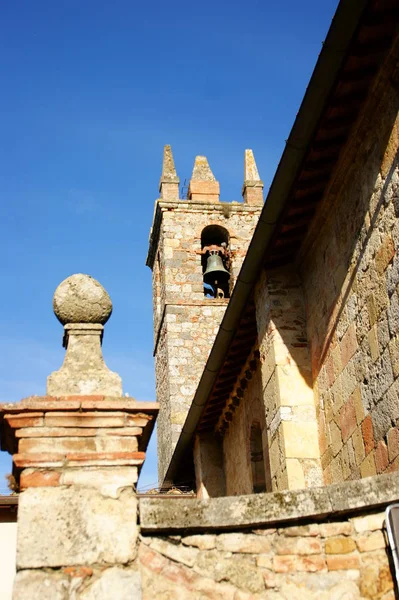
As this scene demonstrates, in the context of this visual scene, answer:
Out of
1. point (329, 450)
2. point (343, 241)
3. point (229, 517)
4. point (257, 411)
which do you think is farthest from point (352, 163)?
point (257, 411)

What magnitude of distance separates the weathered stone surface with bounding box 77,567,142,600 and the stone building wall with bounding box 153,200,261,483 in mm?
12927

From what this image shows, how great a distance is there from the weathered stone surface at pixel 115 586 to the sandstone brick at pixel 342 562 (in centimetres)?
92

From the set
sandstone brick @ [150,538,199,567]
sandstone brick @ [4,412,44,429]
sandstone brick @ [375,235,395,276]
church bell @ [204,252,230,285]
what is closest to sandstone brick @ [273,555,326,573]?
sandstone brick @ [150,538,199,567]

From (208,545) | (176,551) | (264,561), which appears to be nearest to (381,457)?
(264,561)

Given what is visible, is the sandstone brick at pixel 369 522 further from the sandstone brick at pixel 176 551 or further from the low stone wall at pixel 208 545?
the sandstone brick at pixel 176 551

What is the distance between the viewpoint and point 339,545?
3.72m

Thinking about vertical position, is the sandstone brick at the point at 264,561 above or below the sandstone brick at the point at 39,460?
below

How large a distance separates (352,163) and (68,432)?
147 inches

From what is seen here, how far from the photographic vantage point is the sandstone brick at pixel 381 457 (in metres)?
5.70

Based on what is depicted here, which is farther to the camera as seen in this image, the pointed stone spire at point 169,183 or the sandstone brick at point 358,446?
the pointed stone spire at point 169,183

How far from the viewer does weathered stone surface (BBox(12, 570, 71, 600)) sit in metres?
3.34

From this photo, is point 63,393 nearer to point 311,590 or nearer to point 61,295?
point 61,295

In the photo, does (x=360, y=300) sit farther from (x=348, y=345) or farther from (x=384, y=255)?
(x=384, y=255)

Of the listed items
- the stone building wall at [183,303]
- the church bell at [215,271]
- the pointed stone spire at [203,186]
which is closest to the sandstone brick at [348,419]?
the stone building wall at [183,303]
